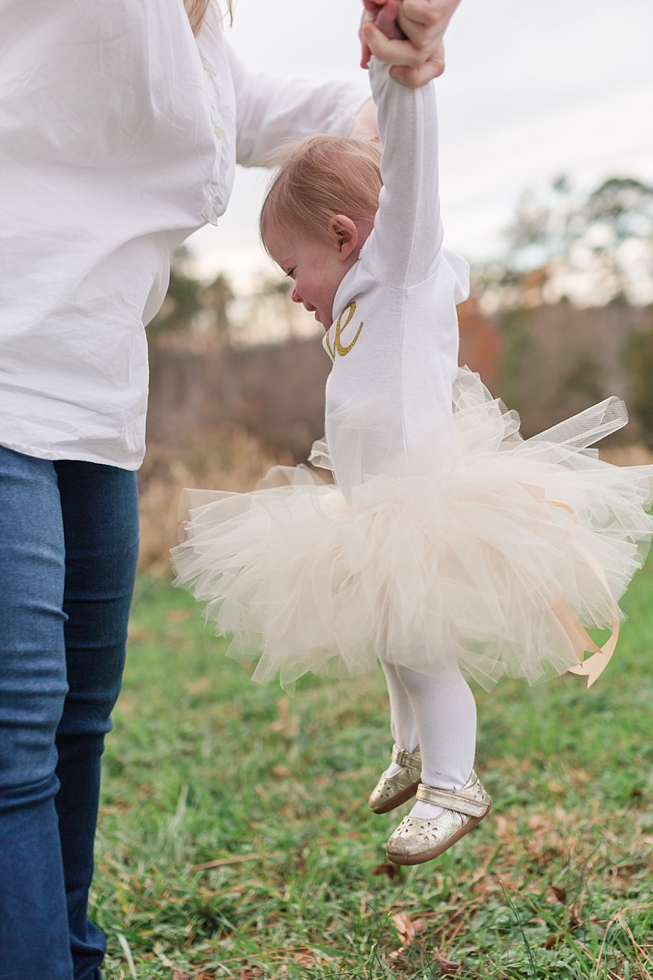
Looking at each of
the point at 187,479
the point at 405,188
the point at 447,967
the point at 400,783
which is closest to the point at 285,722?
the point at 447,967

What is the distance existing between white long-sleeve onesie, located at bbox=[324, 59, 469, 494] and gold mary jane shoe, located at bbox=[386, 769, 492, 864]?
1.80ft

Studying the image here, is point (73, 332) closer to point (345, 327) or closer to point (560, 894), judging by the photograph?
point (345, 327)

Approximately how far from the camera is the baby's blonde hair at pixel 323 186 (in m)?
1.45

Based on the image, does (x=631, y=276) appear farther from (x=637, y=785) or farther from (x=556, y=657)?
(x=556, y=657)

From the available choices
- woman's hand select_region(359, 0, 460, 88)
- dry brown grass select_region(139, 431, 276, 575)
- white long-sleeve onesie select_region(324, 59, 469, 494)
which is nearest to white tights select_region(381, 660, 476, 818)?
white long-sleeve onesie select_region(324, 59, 469, 494)

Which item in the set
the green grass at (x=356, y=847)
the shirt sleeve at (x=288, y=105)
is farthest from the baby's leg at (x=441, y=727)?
the shirt sleeve at (x=288, y=105)

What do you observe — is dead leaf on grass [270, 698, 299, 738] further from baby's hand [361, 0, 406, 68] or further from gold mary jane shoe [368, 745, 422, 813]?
baby's hand [361, 0, 406, 68]

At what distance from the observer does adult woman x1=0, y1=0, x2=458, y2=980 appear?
110 cm

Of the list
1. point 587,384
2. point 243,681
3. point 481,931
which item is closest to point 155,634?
point 243,681

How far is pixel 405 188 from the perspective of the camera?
4.02 ft

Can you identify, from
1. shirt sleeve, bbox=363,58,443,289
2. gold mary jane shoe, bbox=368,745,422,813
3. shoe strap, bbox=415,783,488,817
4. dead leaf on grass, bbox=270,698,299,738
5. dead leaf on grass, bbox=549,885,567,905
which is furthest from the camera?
dead leaf on grass, bbox=270,698,299,738

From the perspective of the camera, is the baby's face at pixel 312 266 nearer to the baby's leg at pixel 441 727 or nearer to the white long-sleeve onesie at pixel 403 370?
the white long-sleeve onesie at pixel 403 370

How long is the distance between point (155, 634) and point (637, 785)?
3.73 meters

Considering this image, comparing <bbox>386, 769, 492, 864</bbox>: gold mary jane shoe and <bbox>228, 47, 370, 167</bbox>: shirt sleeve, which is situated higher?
<bbox>228, 47, 370, 167</bbox>: shirt sleeve
